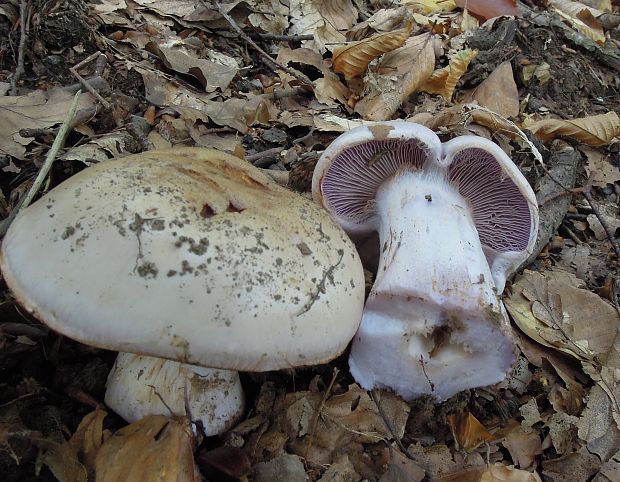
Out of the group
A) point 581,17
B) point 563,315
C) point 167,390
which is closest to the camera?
point 167,390

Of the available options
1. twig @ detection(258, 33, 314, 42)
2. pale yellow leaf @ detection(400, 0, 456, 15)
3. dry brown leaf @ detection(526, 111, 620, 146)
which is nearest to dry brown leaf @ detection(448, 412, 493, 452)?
dry brown leaf @ detection(526, 111, 620, 146)

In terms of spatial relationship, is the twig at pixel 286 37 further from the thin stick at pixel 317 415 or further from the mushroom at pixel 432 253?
the thin stick at pixel 317 415

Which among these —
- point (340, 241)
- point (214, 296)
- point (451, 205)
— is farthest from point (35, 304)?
point (451, 205)

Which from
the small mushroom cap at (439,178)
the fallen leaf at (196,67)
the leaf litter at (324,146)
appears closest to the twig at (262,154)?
the leaf litter at (324,146)

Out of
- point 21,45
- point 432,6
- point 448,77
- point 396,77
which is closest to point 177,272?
point 21,45

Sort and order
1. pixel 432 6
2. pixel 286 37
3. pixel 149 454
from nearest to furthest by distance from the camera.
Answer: pixel 149 454
pixel 286 37
pixel 432 6

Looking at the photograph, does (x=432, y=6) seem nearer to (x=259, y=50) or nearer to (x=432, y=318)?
(x=259, y=50)
